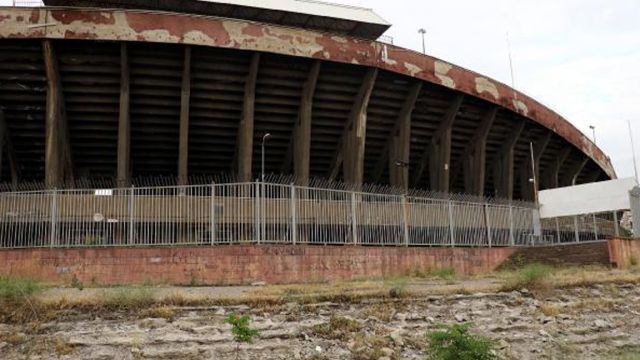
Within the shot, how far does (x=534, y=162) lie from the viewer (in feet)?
105

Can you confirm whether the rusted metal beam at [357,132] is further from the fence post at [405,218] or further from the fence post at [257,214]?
the fence post at [257,214]

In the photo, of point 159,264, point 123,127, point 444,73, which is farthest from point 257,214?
point 444,73

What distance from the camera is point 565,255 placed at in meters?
20.5

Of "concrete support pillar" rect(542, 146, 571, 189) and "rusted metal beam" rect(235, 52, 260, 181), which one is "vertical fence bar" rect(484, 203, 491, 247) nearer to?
"rusted metal beam" rect(235, 52, 260, 181)

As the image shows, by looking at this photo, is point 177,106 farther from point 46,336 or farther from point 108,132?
point 46,336

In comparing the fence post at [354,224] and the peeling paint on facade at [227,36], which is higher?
the peeling paint on facade at [227,36]

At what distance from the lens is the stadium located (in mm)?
20188

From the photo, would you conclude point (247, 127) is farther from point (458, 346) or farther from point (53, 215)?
point (458, 346)

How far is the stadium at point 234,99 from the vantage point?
20.2m

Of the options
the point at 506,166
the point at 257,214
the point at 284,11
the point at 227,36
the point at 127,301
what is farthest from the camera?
the point at 506,166

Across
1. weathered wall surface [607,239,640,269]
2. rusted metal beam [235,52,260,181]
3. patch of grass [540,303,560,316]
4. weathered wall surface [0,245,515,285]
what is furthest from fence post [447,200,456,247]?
rusted metal beam [235,52,260,181]

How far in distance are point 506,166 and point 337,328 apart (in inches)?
866

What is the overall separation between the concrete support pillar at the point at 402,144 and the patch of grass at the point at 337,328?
583 inches

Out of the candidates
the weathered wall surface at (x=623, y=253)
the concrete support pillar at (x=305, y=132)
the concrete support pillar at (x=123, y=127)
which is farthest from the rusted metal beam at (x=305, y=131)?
the weathered wall surface at (x=623, y=253)
